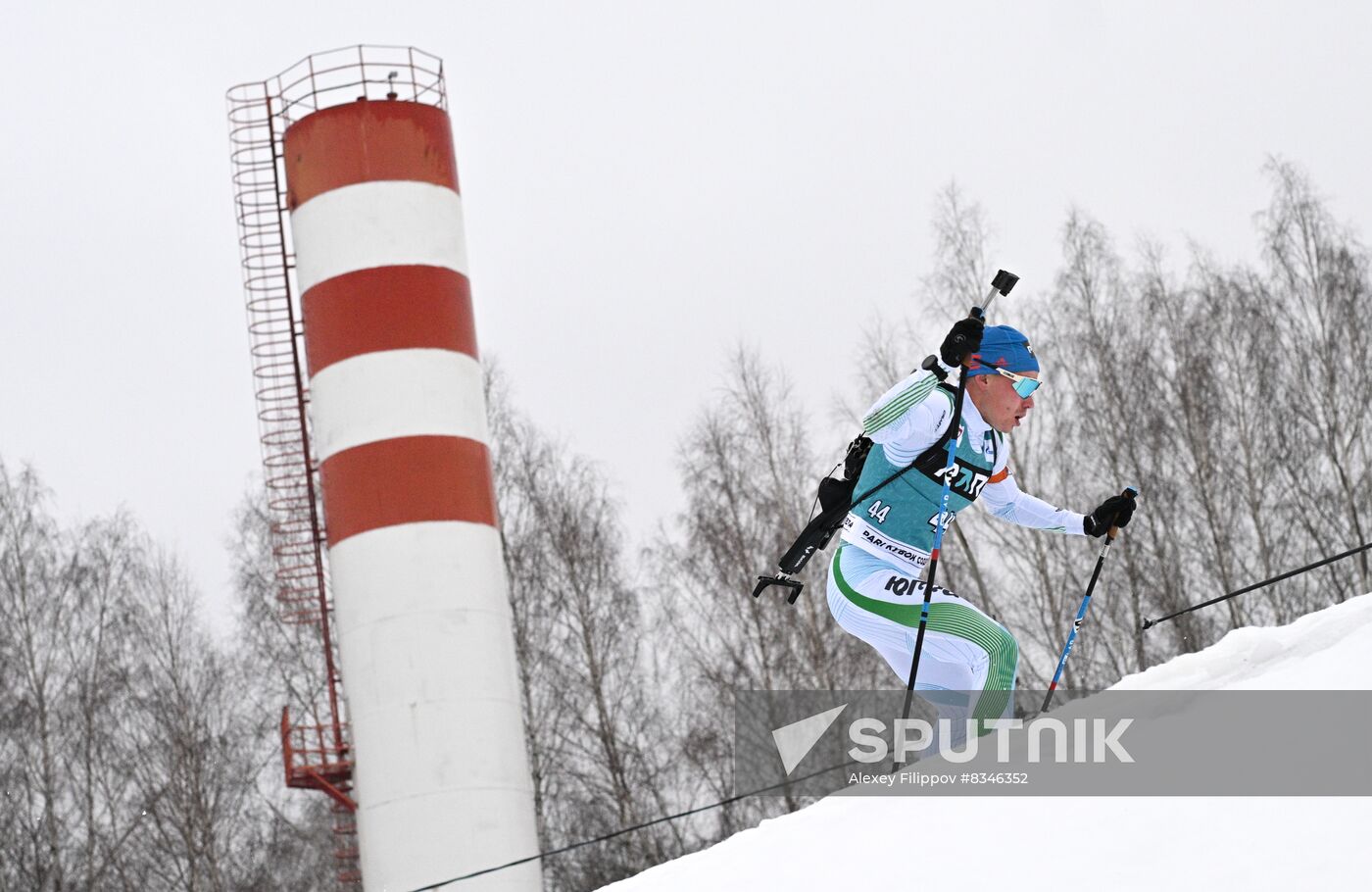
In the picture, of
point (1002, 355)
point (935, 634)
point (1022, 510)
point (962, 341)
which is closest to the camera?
point (962, 341)

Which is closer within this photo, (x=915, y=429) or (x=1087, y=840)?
(x=1087, y=840)

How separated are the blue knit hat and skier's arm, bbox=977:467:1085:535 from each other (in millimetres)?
575

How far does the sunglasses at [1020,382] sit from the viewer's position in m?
7.45

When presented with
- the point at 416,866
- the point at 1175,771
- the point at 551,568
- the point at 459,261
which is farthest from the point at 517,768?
the point at 1175,771

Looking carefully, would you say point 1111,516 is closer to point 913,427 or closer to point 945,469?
point 945,469

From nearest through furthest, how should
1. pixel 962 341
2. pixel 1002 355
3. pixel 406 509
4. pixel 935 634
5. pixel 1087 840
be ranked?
1. pixel 1087 840
2. pixel 962 341
3. pixel 935 634
4. pixel 1002 355
5. pixel 406 509

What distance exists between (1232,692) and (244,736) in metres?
22.9

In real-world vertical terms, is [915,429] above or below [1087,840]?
above

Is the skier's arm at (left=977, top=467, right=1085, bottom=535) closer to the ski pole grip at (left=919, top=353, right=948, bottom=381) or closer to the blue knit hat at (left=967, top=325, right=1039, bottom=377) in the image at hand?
the blue knit hat at (left=967, top=325, right=1039, bottom=377)

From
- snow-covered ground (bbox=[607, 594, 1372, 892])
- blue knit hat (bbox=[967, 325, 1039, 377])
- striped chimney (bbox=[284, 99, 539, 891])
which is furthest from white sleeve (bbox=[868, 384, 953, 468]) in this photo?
striped chimney (bbox=[284, 99, 539, 891])

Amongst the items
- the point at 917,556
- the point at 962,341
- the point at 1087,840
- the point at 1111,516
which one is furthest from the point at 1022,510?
the point at 1087,840

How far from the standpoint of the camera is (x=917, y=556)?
7.58 metres

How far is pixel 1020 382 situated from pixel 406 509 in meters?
11.4

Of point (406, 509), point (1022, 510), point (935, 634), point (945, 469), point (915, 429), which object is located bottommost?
point (935, 634)
